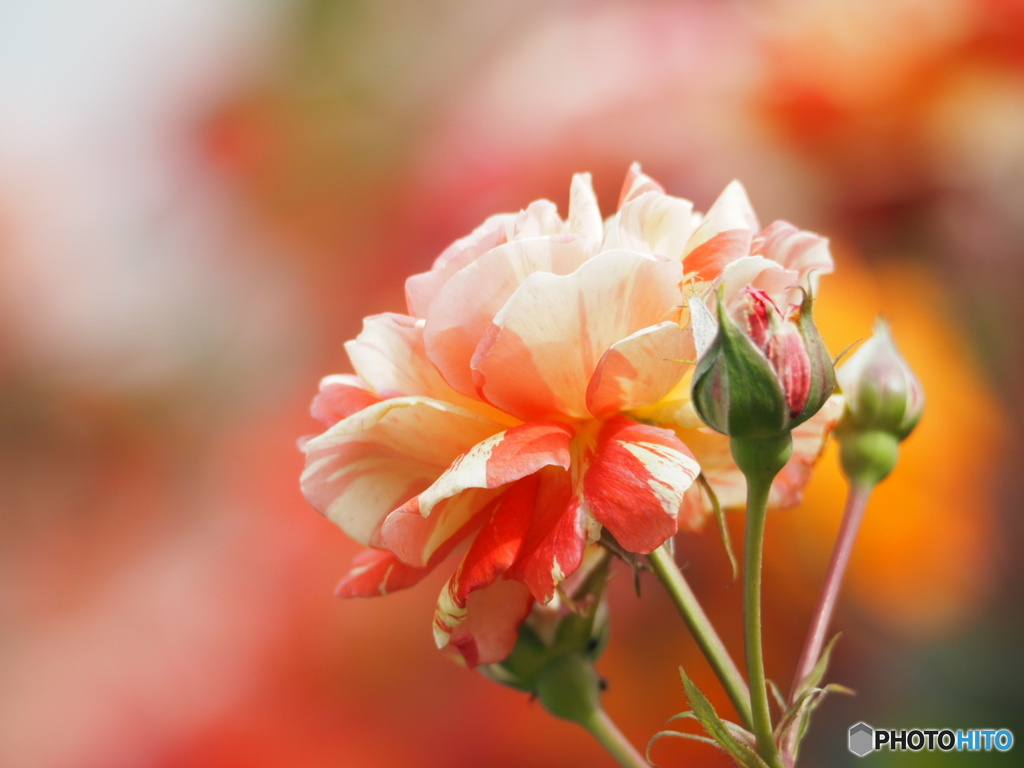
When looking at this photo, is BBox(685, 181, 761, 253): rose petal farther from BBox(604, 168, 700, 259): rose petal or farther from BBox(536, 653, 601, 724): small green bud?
BBox(536, 653, 601, 724): small green bud

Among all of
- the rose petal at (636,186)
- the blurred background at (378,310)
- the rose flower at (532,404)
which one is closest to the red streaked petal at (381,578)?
the rose flower at (532,404)

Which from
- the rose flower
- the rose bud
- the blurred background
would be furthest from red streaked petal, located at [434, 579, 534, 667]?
the blurred background

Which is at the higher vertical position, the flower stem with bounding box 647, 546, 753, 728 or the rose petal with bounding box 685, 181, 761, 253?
the rose petal with bounding box 685, 181, 761, 253

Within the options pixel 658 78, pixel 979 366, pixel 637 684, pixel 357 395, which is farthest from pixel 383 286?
pixel 357 395

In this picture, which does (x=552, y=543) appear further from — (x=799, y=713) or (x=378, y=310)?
(x=378, y=310)

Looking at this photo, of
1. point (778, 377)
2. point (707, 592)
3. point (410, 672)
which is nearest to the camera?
point (778, 377)

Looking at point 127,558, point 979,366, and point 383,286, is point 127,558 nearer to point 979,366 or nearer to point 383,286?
point 383,286

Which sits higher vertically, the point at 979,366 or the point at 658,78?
the point at 658,78
